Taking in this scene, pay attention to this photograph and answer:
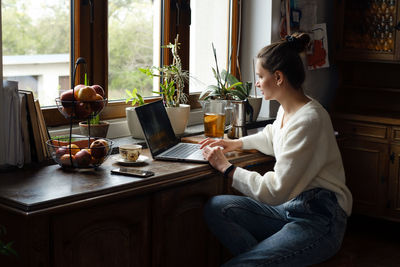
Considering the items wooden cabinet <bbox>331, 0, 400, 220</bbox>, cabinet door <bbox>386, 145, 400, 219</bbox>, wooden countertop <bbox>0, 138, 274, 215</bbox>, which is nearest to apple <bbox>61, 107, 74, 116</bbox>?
wooden countertop <bbox>0, 138, 274, 215</bbox>

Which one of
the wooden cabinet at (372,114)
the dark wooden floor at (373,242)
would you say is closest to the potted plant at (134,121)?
the dark wooden floor at (373,242)

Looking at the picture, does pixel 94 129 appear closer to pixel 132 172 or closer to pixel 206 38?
pixel 132 172

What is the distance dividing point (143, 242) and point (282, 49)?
0.90m

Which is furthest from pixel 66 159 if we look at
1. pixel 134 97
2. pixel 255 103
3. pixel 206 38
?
pixel 206 38

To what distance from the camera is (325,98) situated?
13.8 feet

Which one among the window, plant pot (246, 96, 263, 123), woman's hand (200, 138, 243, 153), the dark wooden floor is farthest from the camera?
the dark wooden floor

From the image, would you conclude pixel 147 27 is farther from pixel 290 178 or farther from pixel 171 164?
pixel 290 178

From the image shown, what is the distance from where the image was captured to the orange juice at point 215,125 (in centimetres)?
280

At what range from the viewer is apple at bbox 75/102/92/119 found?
2164 mm

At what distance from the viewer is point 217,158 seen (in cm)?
229

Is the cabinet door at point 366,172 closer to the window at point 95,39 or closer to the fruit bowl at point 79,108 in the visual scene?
the window at point 95,39

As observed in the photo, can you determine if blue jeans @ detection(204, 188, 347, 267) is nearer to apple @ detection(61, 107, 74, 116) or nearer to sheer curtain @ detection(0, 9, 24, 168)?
apple @ detection(61, 107, 74, 116)

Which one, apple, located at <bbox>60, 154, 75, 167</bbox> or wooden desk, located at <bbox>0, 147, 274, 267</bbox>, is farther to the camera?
apple, located at <bbox>60, 154, 75, 167</bbox>

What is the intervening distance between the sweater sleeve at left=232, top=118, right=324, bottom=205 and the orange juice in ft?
2.35
